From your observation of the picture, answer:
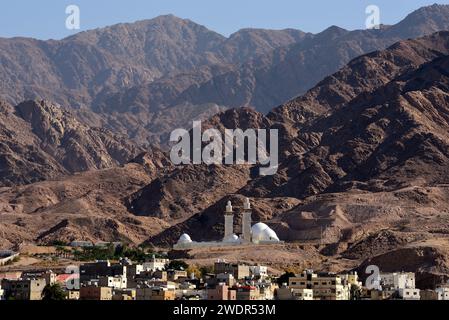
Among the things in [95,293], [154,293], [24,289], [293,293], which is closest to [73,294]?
[95,293]

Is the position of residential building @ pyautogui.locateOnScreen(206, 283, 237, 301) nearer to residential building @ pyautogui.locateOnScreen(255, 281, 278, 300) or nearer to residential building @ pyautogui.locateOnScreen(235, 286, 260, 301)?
residential building @ pyautogui.locateOnScreen(235, 286, 260, 301)

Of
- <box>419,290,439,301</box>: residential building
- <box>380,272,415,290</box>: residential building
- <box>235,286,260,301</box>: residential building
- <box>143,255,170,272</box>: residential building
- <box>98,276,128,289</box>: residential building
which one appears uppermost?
<box>143,255,170,272</box>: residential building

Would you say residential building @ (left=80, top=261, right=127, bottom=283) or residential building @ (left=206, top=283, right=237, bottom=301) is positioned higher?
residential building @ (left=80, top=261, right=127, bottom=283)

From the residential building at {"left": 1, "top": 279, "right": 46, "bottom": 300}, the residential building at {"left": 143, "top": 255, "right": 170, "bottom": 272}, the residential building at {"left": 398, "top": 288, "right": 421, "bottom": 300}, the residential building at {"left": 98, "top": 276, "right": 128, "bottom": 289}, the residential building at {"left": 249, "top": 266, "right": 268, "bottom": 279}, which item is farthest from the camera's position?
the residential building at {"left": 143, "top": 255, "right": 170, "bottom": 272}

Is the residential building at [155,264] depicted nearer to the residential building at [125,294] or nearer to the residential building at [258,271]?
the residential building at [258,271]

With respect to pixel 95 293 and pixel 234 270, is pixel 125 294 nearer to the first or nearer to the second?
pixel 95 293

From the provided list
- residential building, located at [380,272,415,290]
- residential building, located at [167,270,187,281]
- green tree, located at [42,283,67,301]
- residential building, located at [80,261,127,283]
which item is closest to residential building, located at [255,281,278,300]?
residential building, located at [380,272,415,290]
